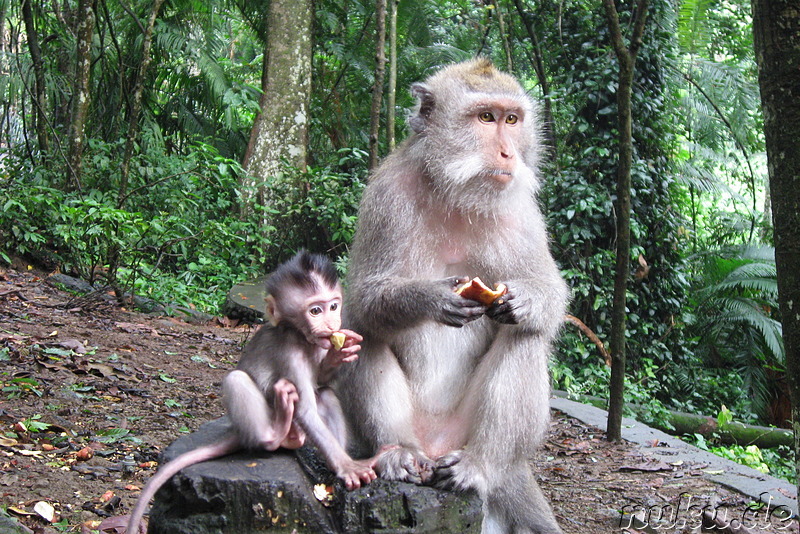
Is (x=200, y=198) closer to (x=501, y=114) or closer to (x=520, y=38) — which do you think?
(x=520, y=38)

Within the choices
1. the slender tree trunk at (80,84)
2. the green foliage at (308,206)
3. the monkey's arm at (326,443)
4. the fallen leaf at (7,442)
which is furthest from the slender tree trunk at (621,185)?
the slender tree trunk at (80,84)

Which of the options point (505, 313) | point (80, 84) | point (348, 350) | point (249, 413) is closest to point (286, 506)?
point (249, 413)

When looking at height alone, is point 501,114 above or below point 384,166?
above

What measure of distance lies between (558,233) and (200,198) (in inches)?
189

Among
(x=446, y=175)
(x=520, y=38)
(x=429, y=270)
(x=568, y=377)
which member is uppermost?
(x=520, y=38)

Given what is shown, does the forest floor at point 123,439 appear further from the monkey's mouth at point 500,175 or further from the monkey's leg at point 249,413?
the monkey's mouth at point 500,175

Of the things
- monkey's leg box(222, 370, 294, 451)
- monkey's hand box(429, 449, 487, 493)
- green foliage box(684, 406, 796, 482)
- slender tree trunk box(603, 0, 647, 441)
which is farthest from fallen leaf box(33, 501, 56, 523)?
green foliage box(684, 406, 796, 482)

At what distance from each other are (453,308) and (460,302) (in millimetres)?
39

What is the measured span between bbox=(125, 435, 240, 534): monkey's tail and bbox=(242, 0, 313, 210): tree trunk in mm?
8314

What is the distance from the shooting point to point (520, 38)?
1209 cm

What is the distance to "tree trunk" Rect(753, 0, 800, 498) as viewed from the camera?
261 cm

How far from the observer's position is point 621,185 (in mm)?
5430

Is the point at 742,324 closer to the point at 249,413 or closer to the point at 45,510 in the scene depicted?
the point at 249,413

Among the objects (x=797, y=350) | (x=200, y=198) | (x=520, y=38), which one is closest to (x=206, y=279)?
(x=200, y=198)
